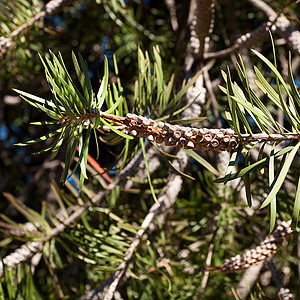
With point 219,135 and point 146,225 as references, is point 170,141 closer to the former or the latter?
point 219,135

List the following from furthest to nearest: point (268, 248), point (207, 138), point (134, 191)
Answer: point (134, 191), point (268, 248), point (207, 138)

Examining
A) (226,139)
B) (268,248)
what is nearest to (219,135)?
(226,139)

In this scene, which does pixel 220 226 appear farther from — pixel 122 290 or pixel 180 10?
pixel 180 10

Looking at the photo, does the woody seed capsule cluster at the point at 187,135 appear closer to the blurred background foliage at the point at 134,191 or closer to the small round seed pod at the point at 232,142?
the small round seed pod at the point at 232,142

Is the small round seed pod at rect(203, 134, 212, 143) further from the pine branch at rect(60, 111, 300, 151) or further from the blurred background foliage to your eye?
the blurred background foliage

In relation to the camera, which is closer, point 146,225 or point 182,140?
point 182,140

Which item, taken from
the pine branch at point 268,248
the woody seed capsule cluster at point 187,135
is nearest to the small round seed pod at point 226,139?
the woody seed capsule cluster at point 187,135

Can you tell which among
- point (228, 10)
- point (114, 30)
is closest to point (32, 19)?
point (114, 30)
